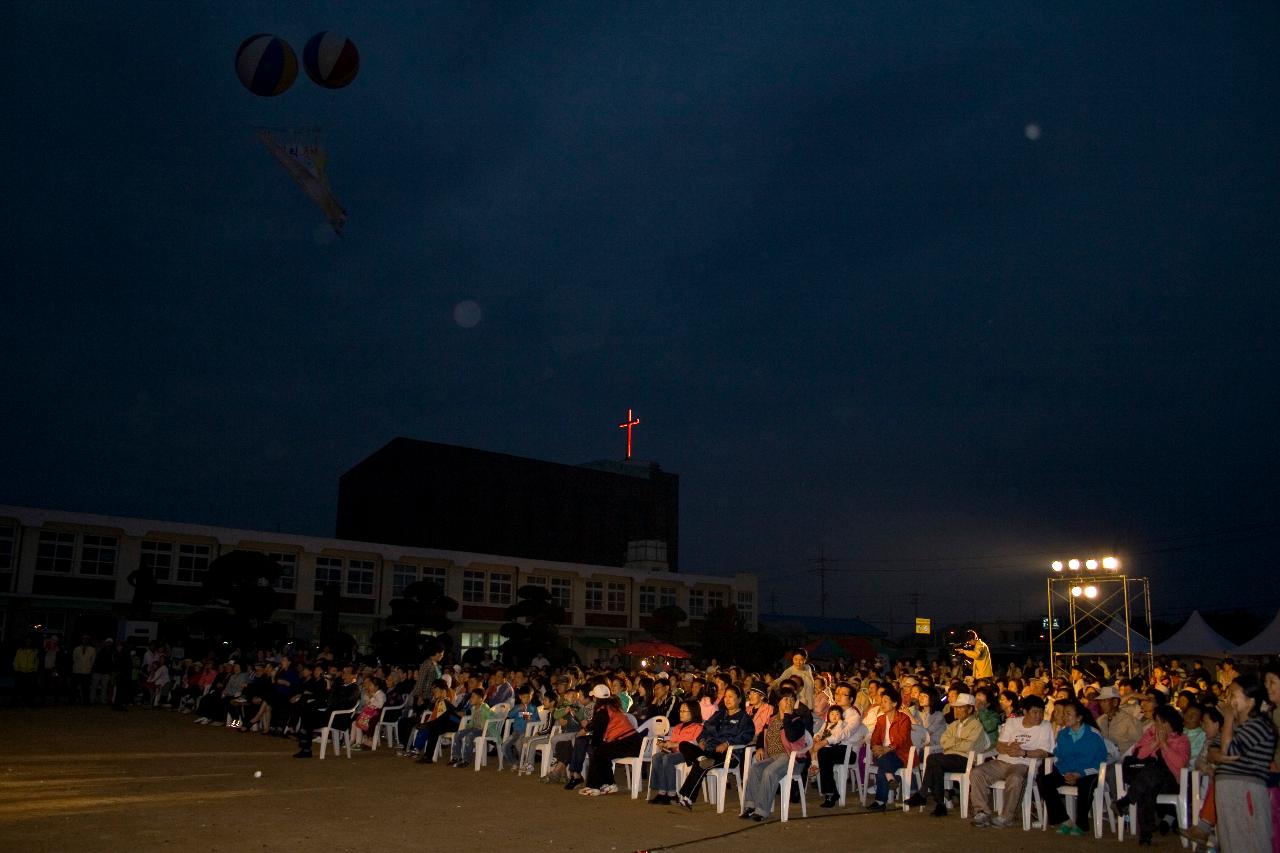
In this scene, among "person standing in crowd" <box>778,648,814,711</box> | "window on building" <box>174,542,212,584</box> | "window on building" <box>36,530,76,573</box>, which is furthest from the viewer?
"window on building" <box>174,542,212,584</box>

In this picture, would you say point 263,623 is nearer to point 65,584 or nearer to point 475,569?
point 65,584

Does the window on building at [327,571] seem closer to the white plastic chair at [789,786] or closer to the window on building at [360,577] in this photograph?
the window on building at [360,577]

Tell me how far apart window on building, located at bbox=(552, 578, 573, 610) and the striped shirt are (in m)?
42.1

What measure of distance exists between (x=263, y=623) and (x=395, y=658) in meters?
3.92

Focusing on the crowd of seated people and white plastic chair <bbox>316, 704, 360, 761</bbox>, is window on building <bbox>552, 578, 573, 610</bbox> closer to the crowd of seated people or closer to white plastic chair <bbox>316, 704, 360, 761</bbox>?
the crowd of seated people

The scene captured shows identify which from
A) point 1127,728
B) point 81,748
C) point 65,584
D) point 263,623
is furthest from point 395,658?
point 1127,728

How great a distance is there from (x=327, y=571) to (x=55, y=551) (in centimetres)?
965

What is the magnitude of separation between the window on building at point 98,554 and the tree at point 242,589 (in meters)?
7.53

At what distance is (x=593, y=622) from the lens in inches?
1928

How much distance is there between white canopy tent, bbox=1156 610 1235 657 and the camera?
28.8 metres

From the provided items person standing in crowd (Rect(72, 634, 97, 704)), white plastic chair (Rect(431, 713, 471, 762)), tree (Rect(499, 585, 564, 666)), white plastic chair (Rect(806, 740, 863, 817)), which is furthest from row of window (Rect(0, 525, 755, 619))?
white plastic chair (Rect(806, 740, 863, 817))

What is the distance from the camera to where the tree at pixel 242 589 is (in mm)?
29234

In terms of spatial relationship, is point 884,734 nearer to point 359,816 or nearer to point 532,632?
point 359,816

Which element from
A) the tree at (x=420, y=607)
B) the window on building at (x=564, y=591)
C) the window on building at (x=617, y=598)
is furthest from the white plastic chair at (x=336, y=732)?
the window on building at (x=617, y=598)
